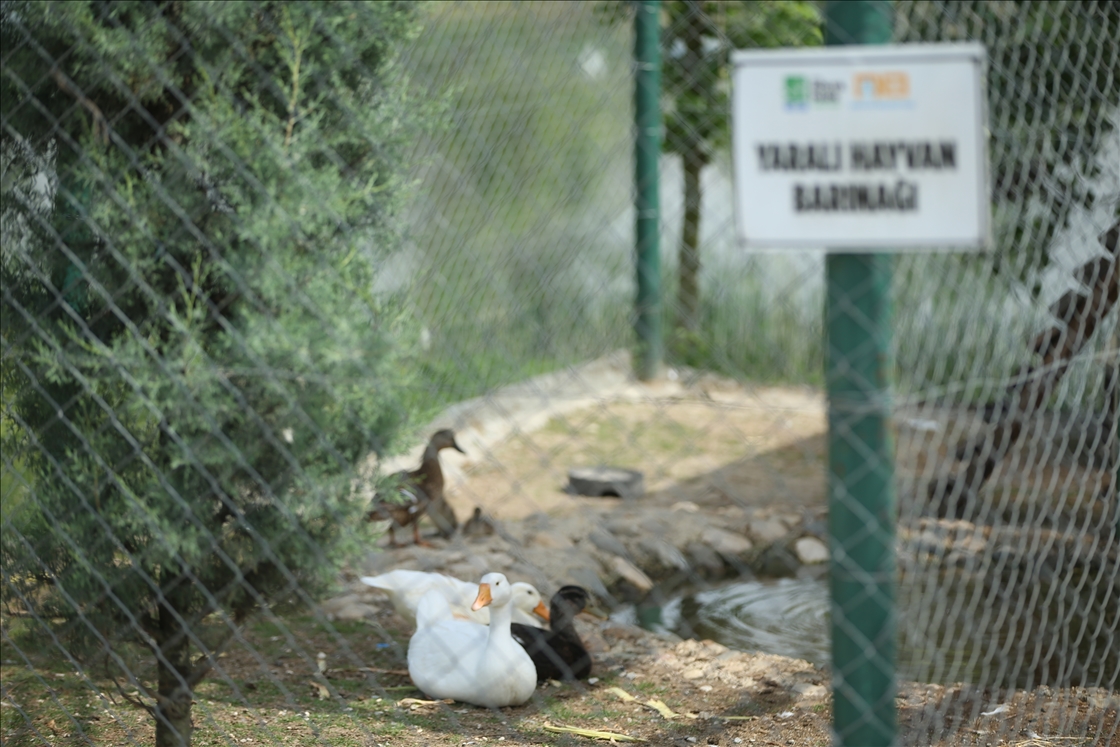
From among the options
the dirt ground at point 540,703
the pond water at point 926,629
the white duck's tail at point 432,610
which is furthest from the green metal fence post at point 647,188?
the white duck's tail at point 432,610

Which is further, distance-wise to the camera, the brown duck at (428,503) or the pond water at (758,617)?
the brown duck at (428,503)

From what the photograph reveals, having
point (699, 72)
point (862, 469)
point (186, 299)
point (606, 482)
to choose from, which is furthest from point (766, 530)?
point (862, 469)

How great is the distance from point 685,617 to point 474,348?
1.79m

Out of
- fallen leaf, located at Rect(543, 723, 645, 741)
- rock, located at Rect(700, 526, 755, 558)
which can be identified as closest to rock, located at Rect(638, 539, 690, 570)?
rock, located at Rect(700, 526, 755, 558)

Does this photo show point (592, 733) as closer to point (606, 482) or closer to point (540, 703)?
point (540, 703)

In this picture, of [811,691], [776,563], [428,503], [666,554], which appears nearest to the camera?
[811,691]

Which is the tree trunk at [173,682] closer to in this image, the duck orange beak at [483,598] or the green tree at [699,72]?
the duck orange beak at [483,598]

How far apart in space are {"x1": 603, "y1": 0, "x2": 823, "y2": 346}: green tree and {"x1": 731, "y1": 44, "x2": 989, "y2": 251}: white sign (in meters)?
4.75

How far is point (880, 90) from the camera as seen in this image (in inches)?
54.9

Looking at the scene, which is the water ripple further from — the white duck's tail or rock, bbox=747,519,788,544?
the white duck's tail

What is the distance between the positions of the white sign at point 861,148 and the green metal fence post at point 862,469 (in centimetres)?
6

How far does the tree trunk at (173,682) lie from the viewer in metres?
2.42

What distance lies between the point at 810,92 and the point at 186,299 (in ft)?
4.51

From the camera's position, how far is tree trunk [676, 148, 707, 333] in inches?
285
